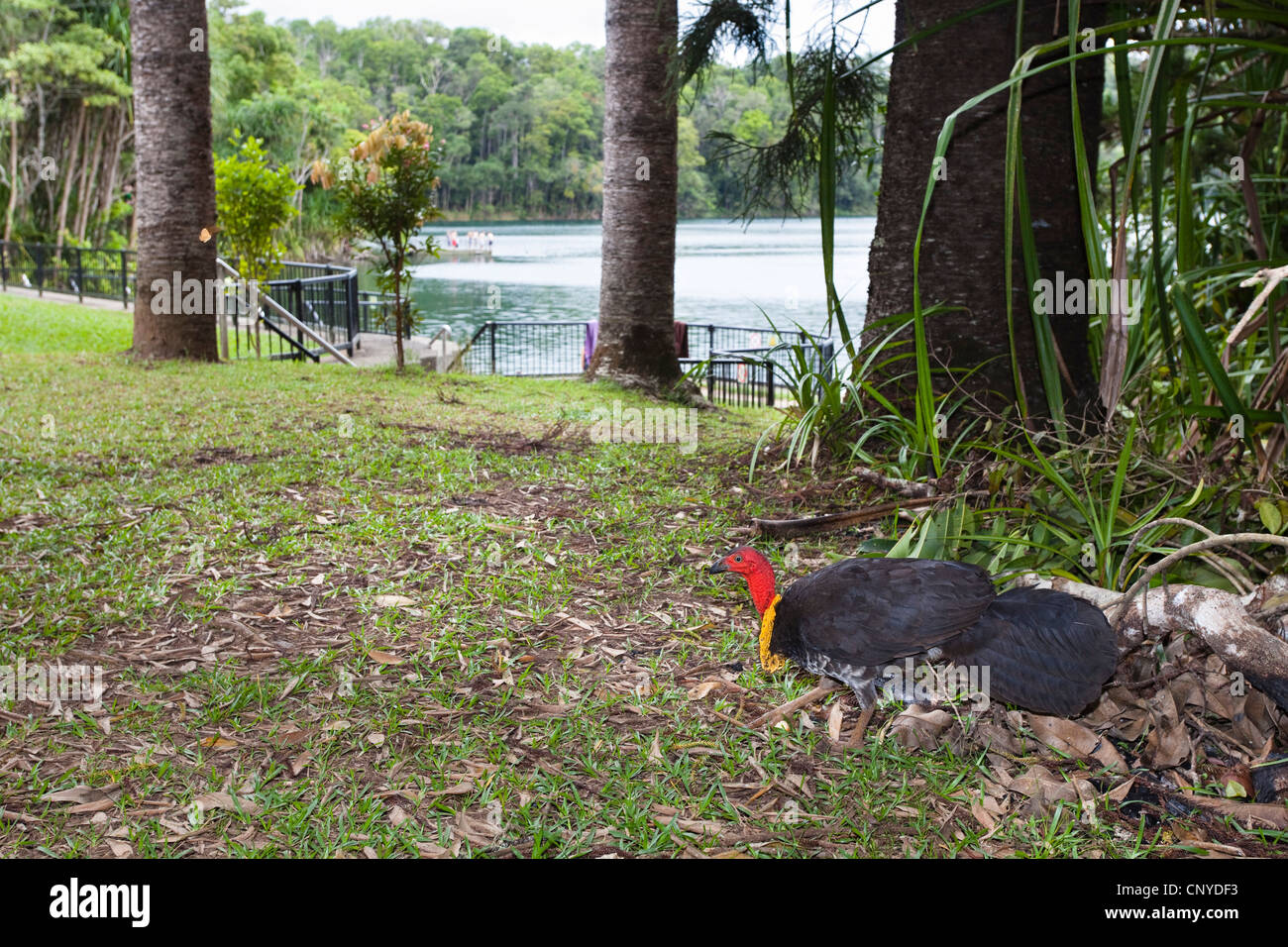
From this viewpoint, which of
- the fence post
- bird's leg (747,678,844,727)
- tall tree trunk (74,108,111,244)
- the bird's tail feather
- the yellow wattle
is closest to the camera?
the bird's tail feather

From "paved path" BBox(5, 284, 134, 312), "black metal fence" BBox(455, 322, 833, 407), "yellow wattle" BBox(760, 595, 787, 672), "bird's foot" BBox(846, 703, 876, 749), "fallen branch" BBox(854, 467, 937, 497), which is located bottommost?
"bird's foot" BBox(846, 703, 876, 749)

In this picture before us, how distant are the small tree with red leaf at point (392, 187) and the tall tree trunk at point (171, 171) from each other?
4.81 ft

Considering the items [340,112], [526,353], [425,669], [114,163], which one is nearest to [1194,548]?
[425,669]

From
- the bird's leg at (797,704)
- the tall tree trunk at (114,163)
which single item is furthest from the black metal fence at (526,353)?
the tall tree trunk at (114,163)

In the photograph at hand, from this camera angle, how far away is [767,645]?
3203mm

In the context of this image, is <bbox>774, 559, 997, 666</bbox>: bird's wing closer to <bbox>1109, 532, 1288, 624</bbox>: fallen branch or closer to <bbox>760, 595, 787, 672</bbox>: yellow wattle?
<bbox>760, 595, 787, 672</bbox>: yellow wattle

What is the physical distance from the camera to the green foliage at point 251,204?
14.6 metres

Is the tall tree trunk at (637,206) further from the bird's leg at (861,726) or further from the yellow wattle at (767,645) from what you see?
the bird's leg at (861,726)

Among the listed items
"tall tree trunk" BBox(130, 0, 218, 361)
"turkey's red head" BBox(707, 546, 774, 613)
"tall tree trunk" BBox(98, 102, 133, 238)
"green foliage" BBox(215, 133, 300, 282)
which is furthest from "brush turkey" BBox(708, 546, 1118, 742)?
"tall tree trunk" BBox(98, 102, 133, 238)

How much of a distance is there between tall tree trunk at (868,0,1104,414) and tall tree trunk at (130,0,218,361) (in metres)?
8.20

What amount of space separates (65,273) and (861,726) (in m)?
25.0

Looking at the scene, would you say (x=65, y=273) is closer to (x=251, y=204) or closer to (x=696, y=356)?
(x=251, y=204)

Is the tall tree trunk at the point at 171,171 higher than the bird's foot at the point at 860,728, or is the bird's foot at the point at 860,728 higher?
the tall tree trunk at the point at 171,171

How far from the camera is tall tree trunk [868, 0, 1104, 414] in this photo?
15.4ft
